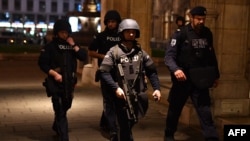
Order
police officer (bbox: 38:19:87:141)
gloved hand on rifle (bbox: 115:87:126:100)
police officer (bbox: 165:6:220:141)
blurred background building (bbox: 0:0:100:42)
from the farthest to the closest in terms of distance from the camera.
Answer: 1. blurred background building (bbox: 0:0:100:42)
2. police officer (bbox: 38:19:87:141)
3. police officer (bbox: 165:6:220:141)
4. gloved hand on rifle (bbox: 115:87:126:100)

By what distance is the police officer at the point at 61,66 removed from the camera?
250 inches

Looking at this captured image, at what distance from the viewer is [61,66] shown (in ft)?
20.9

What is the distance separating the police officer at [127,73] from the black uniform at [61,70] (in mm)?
956

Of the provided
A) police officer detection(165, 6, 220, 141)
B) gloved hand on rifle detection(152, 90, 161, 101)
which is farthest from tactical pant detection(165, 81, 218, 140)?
gloved hand on rifle detection(152, 90, 161, 101)

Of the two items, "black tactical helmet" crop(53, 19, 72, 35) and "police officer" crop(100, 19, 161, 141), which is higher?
"black tactical helmet" crop(53, 19, 72, 35)

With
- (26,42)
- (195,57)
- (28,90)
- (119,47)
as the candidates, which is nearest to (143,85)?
(119,47)

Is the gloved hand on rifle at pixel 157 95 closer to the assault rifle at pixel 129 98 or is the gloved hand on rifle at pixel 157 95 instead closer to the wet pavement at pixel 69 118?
the assault rifle at pixel 129 98

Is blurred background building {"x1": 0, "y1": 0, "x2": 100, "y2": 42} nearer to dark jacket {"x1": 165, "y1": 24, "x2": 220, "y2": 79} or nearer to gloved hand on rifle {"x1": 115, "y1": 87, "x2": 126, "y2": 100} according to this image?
dark jacket {"x1": 165, "y1": 24, "x2": 220, "y2": 79}

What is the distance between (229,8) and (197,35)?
81.0 inches

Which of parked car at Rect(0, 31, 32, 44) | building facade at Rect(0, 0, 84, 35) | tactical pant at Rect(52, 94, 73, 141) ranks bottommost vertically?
parked car at Rect(0, 31, 32, 44)

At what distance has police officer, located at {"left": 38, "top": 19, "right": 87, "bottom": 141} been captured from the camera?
6.34m

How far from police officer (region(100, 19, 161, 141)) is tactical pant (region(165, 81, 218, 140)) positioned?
0.89 metres

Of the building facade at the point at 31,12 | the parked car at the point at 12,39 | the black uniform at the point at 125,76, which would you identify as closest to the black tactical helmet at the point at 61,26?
the black uniform at the point at 125,76

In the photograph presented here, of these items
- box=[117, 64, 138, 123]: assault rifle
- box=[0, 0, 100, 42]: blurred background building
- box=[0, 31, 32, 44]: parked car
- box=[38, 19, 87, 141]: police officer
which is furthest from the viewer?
box=[0, 0, 100, 42]: blurred background building
